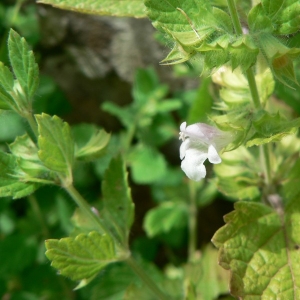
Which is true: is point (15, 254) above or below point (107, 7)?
below

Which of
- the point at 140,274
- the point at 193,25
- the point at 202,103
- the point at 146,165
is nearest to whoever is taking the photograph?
the point at 193,25

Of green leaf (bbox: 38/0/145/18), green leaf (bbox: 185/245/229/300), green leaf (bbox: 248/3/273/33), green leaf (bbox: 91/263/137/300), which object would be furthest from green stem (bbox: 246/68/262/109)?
green leaf (bbox: 91/263/137/300)

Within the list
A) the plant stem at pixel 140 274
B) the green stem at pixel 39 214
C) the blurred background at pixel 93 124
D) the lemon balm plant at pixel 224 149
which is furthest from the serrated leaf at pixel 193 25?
the green stem at pixel 39 214

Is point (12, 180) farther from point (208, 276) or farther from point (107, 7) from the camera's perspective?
point (208, 276)

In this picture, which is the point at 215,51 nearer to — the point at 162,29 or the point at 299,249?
the point at 162,29

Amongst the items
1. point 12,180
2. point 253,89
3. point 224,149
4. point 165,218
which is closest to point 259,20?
point 253,89

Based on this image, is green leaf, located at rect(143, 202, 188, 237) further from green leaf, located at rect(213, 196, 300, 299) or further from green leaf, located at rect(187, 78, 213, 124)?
green leaf, located at rect(213, 196, 300, 299)

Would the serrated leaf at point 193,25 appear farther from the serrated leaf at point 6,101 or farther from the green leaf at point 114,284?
the green leaf at point 114,284
